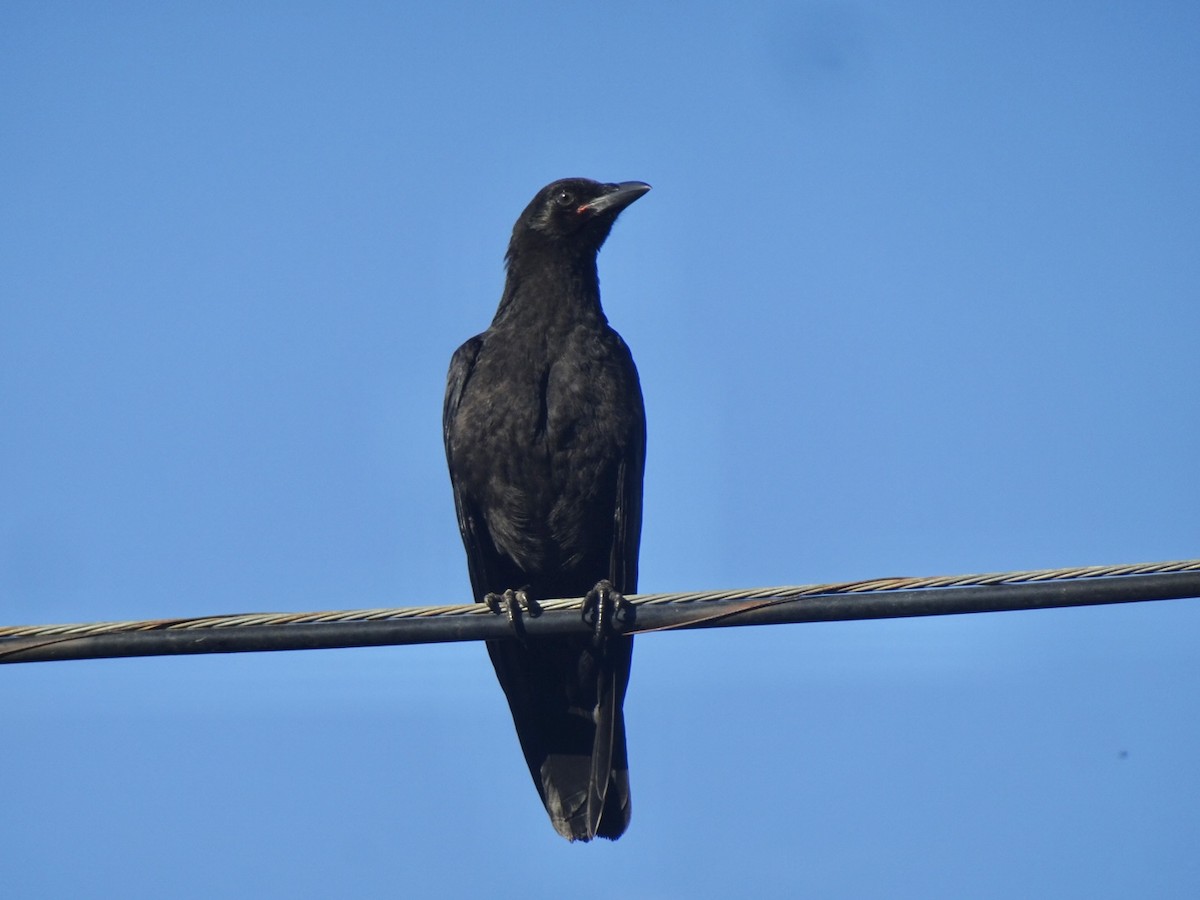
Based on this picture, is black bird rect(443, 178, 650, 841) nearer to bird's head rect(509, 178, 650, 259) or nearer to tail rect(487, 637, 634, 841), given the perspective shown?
tail rect(487, 637, 634, 841)

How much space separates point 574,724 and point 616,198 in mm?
2758

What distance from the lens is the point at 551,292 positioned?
714 cm

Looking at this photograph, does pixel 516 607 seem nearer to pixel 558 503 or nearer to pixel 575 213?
pixel 558 503

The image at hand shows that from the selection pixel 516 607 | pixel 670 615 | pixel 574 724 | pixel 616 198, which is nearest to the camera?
pixel 670 615

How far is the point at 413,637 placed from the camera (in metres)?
4.29

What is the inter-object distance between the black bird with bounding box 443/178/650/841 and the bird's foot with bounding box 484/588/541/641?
757 millimetres

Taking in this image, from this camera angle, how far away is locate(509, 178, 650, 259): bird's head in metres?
7.58

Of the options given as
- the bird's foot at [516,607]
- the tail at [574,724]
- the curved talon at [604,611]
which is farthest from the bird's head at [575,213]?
the curved talon at [604,611]

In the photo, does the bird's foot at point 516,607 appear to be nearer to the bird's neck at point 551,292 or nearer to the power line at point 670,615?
the power line at point 670,615

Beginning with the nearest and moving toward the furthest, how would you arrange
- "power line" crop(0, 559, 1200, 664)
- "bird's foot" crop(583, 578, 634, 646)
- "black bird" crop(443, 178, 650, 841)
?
"power line" crop(0, 559, 1200, 664)
"bird's foot" crop(583, 578, 634, 646)
"black bird" crop(443, 178, 650, 841)

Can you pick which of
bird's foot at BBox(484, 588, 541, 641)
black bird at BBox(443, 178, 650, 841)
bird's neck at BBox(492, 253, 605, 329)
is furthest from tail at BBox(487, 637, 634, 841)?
bird's neck at BBox(492, 253, 605, 329)

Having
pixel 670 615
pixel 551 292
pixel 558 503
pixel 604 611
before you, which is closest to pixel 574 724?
pixel 558 503

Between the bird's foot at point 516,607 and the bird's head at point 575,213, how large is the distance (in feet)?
7.58

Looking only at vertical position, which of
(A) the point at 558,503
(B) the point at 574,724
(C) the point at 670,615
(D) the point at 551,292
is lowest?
(B) the point at 574,724
